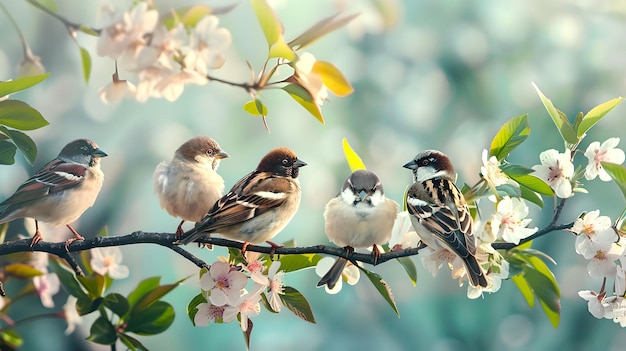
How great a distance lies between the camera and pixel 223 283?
0.57 meters

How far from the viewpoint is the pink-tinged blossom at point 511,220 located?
1.76 feet

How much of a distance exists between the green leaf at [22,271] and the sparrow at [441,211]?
1.43 feet

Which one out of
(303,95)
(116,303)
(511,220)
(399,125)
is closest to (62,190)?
(116,303)

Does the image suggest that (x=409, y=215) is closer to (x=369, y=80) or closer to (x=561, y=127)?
(x=561, y=127)

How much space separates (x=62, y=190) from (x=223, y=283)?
18 cm

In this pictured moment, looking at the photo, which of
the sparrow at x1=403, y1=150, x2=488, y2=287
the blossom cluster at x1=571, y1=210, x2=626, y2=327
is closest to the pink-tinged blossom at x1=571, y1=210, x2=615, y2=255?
the blossom cluster at x1=571, y1=210, x2=626, y2=327

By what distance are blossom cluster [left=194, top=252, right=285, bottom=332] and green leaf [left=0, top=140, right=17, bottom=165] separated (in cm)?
19

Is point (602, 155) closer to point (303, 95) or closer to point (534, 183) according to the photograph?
point (534, 183)

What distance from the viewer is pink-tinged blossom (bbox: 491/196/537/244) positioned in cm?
54

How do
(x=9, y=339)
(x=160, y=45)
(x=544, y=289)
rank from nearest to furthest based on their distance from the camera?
(x=160, y=45), (x=544, y=289), (x=9, y=339)

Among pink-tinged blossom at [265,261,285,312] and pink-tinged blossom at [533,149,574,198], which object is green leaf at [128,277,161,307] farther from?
pink-tinged blossom at [533,149,574,198]

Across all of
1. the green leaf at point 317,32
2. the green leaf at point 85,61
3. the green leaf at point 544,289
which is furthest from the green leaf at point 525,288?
the green leaf at point 85,61

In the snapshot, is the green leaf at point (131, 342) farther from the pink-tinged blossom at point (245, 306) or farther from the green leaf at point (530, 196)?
the green leaf at point (530, 196)

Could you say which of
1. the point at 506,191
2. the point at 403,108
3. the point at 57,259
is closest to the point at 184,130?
the point at 403,108
